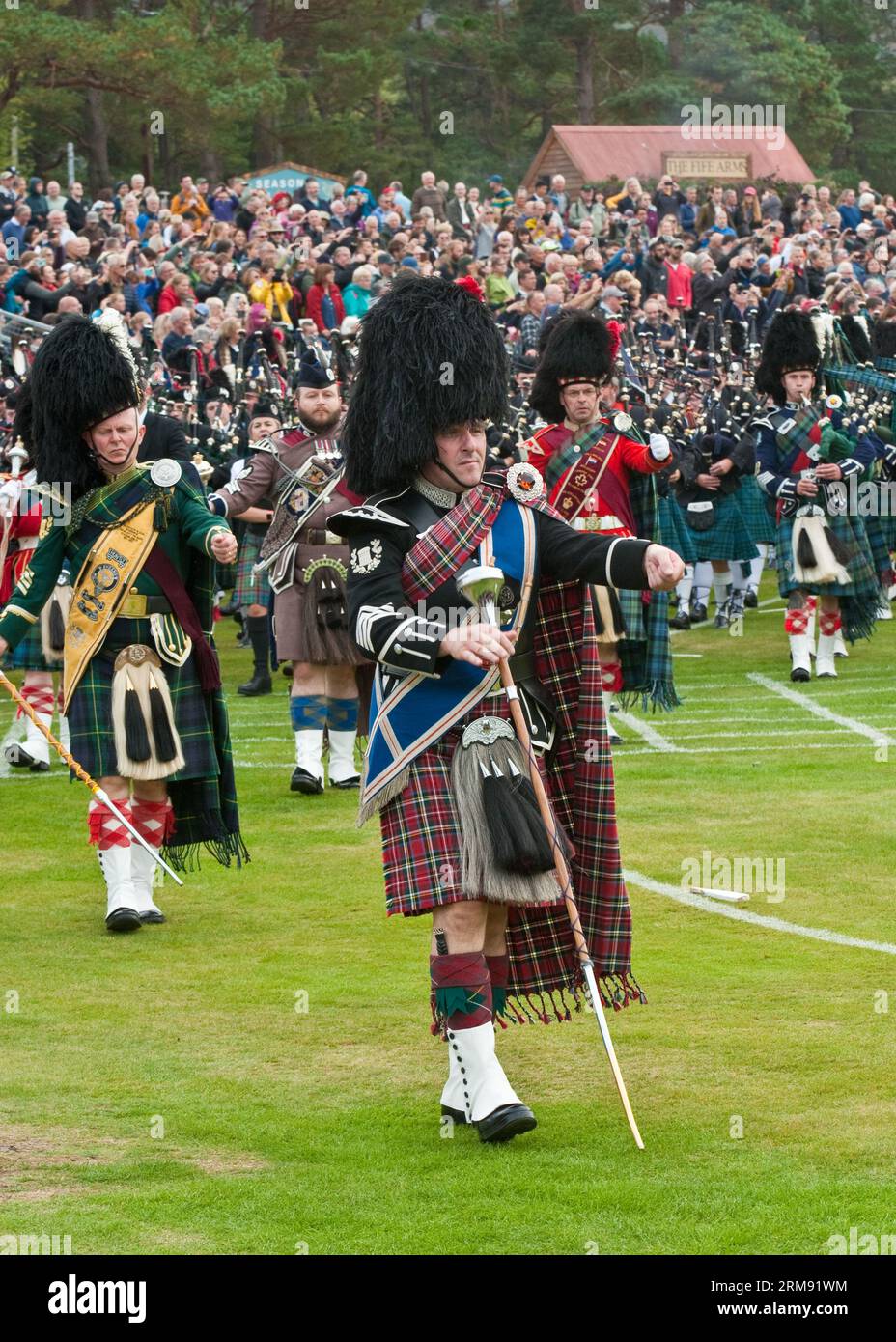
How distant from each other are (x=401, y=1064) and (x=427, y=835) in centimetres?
107

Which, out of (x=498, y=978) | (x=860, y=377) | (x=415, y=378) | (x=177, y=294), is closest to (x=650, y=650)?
(x=860, y=377)

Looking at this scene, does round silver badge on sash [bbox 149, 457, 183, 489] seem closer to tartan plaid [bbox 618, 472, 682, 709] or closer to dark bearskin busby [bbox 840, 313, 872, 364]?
tartan plaid [bbox 618, 472, 682, 709]

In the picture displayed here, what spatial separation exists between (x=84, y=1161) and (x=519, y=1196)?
3.75 feet

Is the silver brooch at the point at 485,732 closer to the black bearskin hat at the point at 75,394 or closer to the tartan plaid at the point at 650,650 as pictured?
the black bearskin hat at the point at 75,394

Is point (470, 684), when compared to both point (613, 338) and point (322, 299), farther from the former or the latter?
point (322, 299)

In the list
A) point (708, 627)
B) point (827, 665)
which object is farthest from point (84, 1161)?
point (708, 627)

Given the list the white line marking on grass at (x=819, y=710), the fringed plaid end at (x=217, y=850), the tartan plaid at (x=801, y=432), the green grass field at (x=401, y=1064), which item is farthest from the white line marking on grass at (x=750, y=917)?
the tartan plaid at (x=801, y=432)

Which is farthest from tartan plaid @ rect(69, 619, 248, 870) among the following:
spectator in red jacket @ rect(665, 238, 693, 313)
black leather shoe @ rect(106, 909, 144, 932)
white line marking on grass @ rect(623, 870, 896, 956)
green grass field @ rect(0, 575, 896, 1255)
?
spectator in red jacket @ rect(665, 238, 693, 313)

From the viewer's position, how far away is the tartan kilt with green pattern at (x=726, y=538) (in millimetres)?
17375

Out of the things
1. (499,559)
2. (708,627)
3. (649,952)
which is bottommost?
(708,627)

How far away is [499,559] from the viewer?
5.63 meters

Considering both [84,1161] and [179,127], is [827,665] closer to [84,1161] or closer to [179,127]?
[84,1161]

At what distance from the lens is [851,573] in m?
13.9

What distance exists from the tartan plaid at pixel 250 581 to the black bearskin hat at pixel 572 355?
11.1 feet
